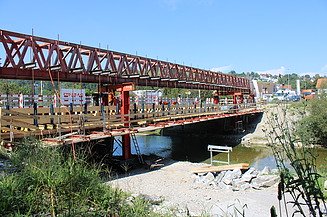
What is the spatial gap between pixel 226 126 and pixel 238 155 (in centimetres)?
1486

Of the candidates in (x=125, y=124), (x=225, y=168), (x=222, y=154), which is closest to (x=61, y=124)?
(x=125, y=124)

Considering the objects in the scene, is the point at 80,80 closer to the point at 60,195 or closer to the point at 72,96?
the point at 72,96

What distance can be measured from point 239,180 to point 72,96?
9.13m

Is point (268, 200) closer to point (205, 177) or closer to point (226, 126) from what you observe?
point (205, 177)

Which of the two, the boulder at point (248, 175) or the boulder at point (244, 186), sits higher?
the boulder at point (248, 175)

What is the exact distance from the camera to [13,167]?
5.90 metres

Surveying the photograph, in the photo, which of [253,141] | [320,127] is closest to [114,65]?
[320,127]

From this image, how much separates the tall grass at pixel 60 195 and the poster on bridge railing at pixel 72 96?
439 inches

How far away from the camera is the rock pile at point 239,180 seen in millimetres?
11922

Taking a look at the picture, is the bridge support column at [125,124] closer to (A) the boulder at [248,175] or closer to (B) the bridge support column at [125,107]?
(B) the bridge support column at [125,107]

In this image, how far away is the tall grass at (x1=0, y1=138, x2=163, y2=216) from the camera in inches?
154

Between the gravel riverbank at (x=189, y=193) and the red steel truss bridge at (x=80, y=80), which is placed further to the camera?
the red steel truss bridge at (x=80, y=80)

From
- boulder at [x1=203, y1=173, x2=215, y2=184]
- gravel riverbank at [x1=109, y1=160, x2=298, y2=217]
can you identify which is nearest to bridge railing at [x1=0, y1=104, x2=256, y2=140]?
gravel riverbank at [x1=109, y1=160, x2=298, y2=217]

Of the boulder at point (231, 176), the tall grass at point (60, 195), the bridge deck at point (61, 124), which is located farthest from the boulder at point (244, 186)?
the tall grass at point (60, 195)
